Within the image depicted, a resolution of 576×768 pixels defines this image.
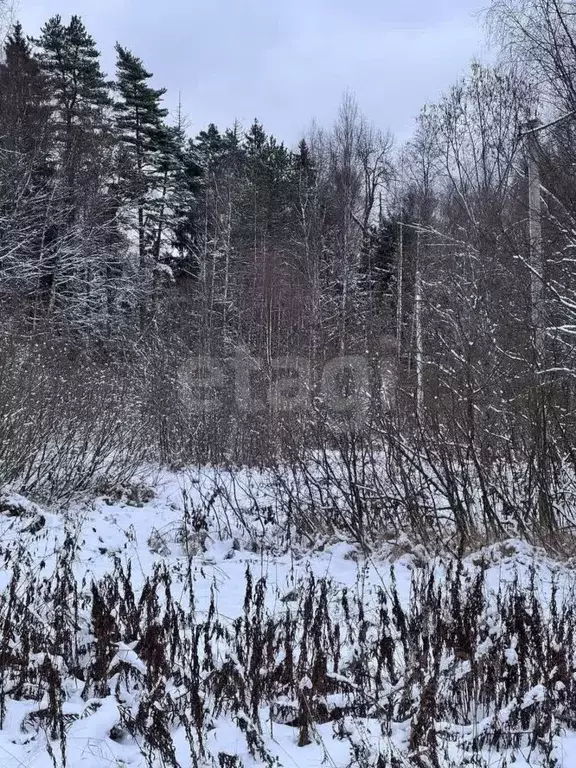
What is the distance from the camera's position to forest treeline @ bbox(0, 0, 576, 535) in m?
6.78

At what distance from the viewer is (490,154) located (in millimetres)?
18922

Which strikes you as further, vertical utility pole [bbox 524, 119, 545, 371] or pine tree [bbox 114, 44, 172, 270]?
pine tree [bbox 114, 44, 172, 270]

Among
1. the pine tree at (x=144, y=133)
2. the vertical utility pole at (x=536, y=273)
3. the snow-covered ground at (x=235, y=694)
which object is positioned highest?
A: the pine tree at (x=144, y=133)

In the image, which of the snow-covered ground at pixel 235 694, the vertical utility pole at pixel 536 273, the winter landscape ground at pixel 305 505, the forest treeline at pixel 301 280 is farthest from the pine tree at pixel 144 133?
the snow-covered ground at pixel 235 694

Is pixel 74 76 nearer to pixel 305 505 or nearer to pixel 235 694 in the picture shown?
pixel 305 505

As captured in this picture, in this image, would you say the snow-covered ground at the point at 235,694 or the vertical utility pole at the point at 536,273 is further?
the vertical utility pole at the point at 536,273

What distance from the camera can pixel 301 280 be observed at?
72.3ft

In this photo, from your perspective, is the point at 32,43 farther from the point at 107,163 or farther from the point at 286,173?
the point at 286,173

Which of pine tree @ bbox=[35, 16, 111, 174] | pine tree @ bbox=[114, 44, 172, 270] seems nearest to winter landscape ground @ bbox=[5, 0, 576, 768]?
pine tree @ bbox=[35, 16, 111, 174]

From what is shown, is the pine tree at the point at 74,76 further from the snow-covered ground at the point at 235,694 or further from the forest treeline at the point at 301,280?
the snow-covered ground at the point at 235,694

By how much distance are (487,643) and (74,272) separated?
64.1 ft

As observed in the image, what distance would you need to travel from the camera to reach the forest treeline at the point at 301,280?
22.2 ft

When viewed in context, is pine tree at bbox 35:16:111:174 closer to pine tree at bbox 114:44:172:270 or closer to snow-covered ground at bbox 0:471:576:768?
pine tree at bbox 114:44:172:270

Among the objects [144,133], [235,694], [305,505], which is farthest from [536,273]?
[144,133]
